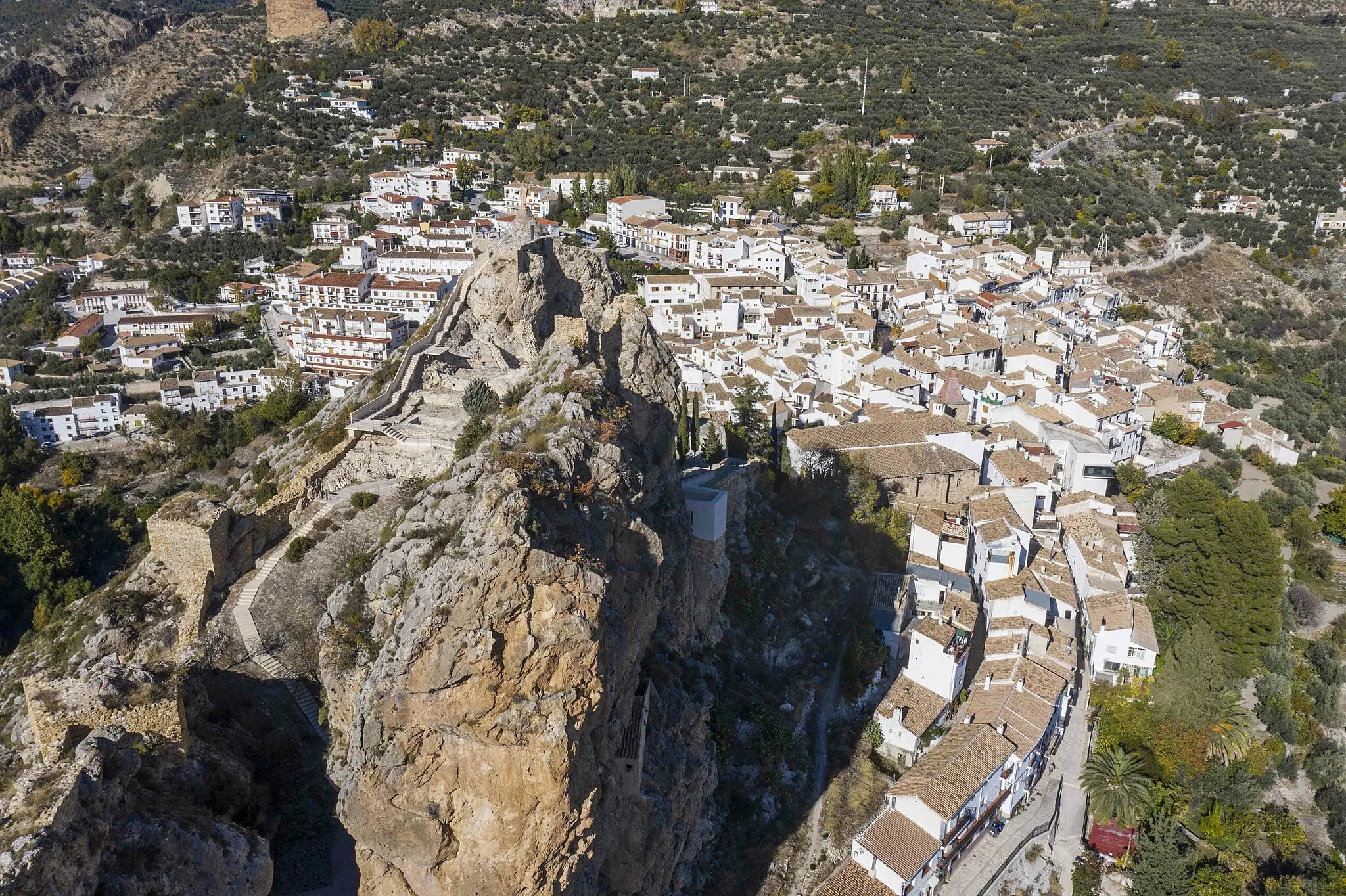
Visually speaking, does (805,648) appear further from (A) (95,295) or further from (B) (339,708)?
(A) (95,295)

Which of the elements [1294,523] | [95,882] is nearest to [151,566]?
[95,882]

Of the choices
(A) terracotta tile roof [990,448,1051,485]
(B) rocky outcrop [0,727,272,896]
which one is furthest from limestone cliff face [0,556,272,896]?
(A) terracotta tile roof [990,448,1051,485]

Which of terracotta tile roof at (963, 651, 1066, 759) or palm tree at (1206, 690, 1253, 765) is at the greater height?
terracotta tile roof at (963, 651, 1066, 759)

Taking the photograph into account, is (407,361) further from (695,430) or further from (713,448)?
(713,448)

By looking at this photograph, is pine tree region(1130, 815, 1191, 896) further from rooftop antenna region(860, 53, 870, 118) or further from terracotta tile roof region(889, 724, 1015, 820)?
rooftop antenna region(860, 53, 870, 118)

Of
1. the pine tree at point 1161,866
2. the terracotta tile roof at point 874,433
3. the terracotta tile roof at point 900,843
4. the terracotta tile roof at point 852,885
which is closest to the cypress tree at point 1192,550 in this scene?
the terracotta tile roof at point 874,433

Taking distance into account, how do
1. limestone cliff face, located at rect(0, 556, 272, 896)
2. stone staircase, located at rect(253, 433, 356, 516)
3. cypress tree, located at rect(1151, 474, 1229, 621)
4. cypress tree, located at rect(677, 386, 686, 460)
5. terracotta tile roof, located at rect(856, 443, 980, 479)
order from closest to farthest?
limestone cliff face, located at rect(0, 556, 272, 896), stone staircase, located at rect(253, 433, 356, 516), cypress tree, located at rect(677, 386, 686, 460), cypress tree, located at rect(1151, 474, 1229, 621), terracotta tile roof, located at rect(856, 443, 980, 479)
